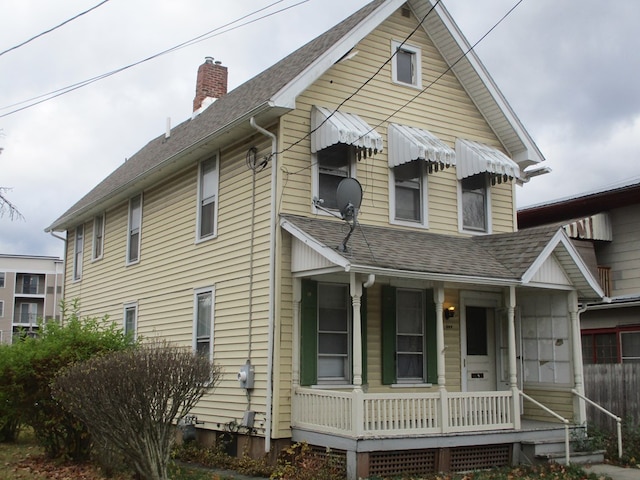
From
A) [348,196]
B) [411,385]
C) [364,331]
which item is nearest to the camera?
[348,196]

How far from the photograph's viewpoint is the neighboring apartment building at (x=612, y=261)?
1930 centimetres

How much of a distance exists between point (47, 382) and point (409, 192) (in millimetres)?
7620

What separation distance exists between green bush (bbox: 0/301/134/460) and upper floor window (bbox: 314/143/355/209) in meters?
4.65

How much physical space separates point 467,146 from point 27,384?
31.5 feet

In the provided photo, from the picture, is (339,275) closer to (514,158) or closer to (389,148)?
(389,148)

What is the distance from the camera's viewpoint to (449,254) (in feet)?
45.4

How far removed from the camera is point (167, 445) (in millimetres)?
10406

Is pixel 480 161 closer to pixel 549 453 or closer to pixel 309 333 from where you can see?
pixel 309 333

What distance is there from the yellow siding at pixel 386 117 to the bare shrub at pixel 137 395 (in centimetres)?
410

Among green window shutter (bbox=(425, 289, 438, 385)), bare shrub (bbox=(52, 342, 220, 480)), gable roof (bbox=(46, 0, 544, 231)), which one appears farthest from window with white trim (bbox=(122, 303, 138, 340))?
bare shrub (bbox=(52, 342, 220, 480))

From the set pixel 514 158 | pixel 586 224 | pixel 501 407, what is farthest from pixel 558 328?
pixel 586 224

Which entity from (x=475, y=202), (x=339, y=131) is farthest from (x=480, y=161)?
(x=339, y=131)

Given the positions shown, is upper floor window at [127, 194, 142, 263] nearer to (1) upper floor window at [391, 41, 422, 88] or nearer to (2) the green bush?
(2) the green bush

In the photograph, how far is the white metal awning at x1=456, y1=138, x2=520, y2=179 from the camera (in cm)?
1515
